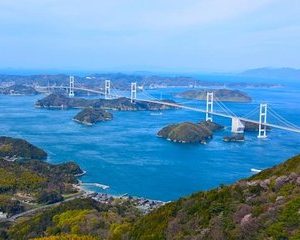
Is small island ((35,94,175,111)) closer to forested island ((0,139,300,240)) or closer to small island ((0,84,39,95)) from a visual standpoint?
small island ((0,84,39,95))

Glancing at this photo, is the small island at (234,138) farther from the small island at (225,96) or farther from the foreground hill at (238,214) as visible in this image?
the small island at (225,96)

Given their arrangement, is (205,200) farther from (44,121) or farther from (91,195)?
(44,121)

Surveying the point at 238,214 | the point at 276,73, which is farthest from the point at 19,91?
the point at 276,73

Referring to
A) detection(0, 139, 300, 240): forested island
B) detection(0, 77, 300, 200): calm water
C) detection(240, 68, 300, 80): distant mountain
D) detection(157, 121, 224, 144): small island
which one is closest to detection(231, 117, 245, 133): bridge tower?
detection(0, 77, 300, 200): calm water

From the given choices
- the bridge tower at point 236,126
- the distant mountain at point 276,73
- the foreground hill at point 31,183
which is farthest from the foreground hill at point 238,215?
the distant mountain at point 276,73

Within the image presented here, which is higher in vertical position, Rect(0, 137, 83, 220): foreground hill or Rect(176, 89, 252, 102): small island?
Rect(176, 89, 252, 102): small island
